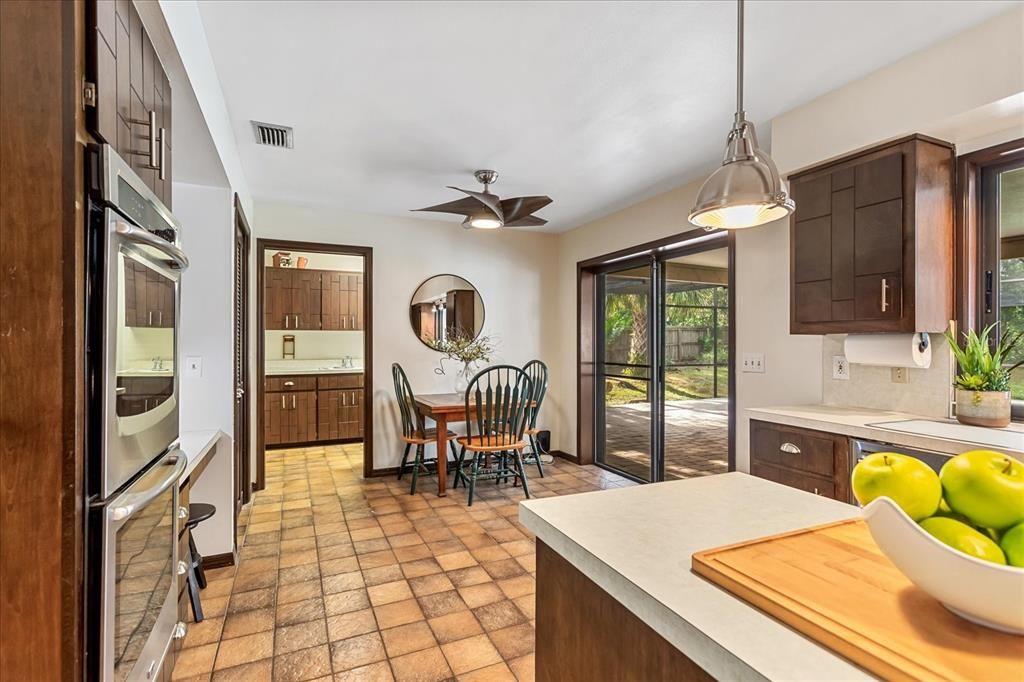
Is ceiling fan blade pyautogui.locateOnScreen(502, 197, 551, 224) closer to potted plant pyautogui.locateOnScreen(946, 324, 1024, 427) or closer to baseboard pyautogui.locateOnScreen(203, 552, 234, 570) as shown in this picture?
potted plant pyautogui.locateOnScreen(946, 324, 1024, 427)

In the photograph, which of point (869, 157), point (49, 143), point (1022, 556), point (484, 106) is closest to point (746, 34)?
point (869, 157)

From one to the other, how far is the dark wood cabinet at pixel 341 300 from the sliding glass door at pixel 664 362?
10.1ft

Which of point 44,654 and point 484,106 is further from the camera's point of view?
point 484,106

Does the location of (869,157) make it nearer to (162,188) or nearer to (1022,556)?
(1022,556)

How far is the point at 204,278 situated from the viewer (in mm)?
2785

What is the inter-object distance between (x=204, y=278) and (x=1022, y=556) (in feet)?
10.4

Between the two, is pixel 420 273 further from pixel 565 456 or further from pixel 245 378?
pixel 565 456

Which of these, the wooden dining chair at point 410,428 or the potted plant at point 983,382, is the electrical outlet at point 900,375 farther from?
the wooden dining chair at point 410,428

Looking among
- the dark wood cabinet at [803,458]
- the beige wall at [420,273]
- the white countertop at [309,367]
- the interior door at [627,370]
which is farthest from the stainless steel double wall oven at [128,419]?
the white countertop at [309,367]

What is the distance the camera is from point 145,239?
113cm

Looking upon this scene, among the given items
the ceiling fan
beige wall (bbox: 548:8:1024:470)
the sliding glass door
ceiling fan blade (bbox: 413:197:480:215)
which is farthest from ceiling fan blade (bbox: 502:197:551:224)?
the sliding glass door

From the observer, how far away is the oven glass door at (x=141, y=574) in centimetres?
103

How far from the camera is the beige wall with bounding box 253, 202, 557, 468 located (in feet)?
15.2

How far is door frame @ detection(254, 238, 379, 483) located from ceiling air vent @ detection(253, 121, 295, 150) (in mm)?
1468
